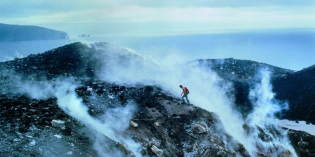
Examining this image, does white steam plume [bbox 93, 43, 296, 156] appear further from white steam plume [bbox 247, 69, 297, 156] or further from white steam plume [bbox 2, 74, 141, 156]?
white steam plume [bbox 2, 74, 141, 156]

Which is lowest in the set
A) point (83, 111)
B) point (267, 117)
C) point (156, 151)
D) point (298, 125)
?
point (298, 125)

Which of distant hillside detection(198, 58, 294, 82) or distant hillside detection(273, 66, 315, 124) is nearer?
distant hillside detection(273, 66, 315, 124)

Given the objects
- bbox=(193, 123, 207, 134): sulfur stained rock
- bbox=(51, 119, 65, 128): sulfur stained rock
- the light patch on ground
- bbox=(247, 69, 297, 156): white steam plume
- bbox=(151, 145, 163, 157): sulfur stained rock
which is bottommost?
the light patch on ground

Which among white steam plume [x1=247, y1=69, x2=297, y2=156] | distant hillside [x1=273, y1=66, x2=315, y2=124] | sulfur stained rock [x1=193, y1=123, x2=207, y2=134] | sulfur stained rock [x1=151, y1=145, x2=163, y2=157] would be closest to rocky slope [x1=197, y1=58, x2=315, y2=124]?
distant hillside [x1=273, y1=66, x2=315, y2=124]

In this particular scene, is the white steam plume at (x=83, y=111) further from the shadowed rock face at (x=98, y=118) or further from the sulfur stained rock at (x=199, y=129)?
the sulfur stained rock at (x=199, y=129)

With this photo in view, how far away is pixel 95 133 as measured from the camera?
34.9 feet

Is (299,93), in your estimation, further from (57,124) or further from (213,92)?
(57,124)

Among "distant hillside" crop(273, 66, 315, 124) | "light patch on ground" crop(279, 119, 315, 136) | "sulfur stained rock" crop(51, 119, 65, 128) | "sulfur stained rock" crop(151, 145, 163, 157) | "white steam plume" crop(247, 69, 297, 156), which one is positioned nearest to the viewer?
"sulfur stained rock" crop(51, 119, 65, 128)

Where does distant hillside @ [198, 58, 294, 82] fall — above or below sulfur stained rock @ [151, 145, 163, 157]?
Result: above

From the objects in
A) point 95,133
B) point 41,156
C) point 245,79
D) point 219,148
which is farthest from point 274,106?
point 41,156

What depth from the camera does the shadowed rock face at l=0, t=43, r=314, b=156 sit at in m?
9.51

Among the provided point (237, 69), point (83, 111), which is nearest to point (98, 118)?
point (83, 111)

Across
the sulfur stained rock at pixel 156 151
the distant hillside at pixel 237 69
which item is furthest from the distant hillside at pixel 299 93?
the sulfur stained rock at pixel 156 151

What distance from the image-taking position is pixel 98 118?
40.9 feet
